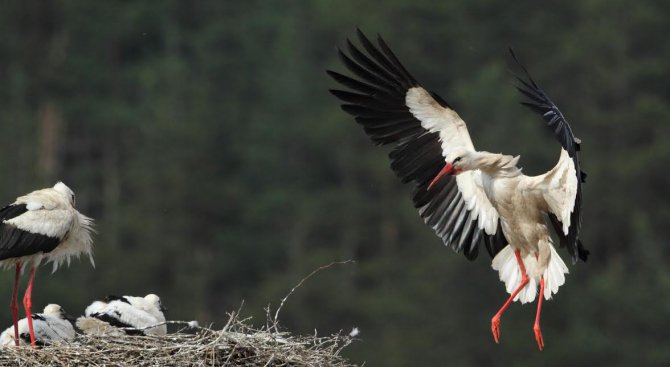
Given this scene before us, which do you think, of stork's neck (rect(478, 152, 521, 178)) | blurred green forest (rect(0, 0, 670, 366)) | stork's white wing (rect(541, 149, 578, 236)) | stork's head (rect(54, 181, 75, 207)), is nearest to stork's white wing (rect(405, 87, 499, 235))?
stork's neck (rect(478, 152, 521, 178))

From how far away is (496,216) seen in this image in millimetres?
13617

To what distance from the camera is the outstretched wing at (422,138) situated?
44.4 ft

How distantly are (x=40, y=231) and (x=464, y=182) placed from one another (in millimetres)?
3196

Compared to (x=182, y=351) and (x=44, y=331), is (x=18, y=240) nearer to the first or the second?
(x=44, y=331)

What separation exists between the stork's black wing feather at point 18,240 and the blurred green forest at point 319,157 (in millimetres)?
21239

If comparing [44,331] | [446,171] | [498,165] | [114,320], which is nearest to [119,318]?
[114,320]

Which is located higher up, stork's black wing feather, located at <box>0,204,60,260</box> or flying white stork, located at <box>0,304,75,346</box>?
stork's black wing feather, located at <box>0,204,60,260</box>

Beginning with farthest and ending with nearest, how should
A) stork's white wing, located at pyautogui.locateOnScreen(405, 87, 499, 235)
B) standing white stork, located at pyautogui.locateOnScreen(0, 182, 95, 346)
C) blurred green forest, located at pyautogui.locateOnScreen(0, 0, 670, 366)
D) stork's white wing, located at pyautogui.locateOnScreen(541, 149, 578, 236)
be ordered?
blurred green forest, located at pyautogui.locateOnScreen(0, 0, 670, 366), stork's white wing, located at pyautogui.locateOnScreen(405, 87, 499, 235), stork's white wing, located at pyautogui.locateOnScreen(541, 149, 578, 236), standing white stork, located at pyautogui.locateOnScreen(0, 182, 95, 346)

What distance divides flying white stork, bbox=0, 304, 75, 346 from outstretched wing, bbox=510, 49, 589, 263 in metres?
3.41

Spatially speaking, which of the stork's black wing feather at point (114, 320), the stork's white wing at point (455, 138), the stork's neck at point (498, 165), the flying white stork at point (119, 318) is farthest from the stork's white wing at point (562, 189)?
the stork's black wing feather at point (114, 320)

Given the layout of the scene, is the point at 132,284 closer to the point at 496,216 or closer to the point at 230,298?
the point at 230,298

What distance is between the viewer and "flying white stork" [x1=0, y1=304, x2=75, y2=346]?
12109 mm

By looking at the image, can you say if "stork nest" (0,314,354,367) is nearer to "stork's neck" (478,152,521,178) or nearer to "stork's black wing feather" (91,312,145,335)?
"stork's black wing feather" (91,312,145,335)

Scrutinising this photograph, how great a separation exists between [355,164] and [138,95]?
7.08 meters
